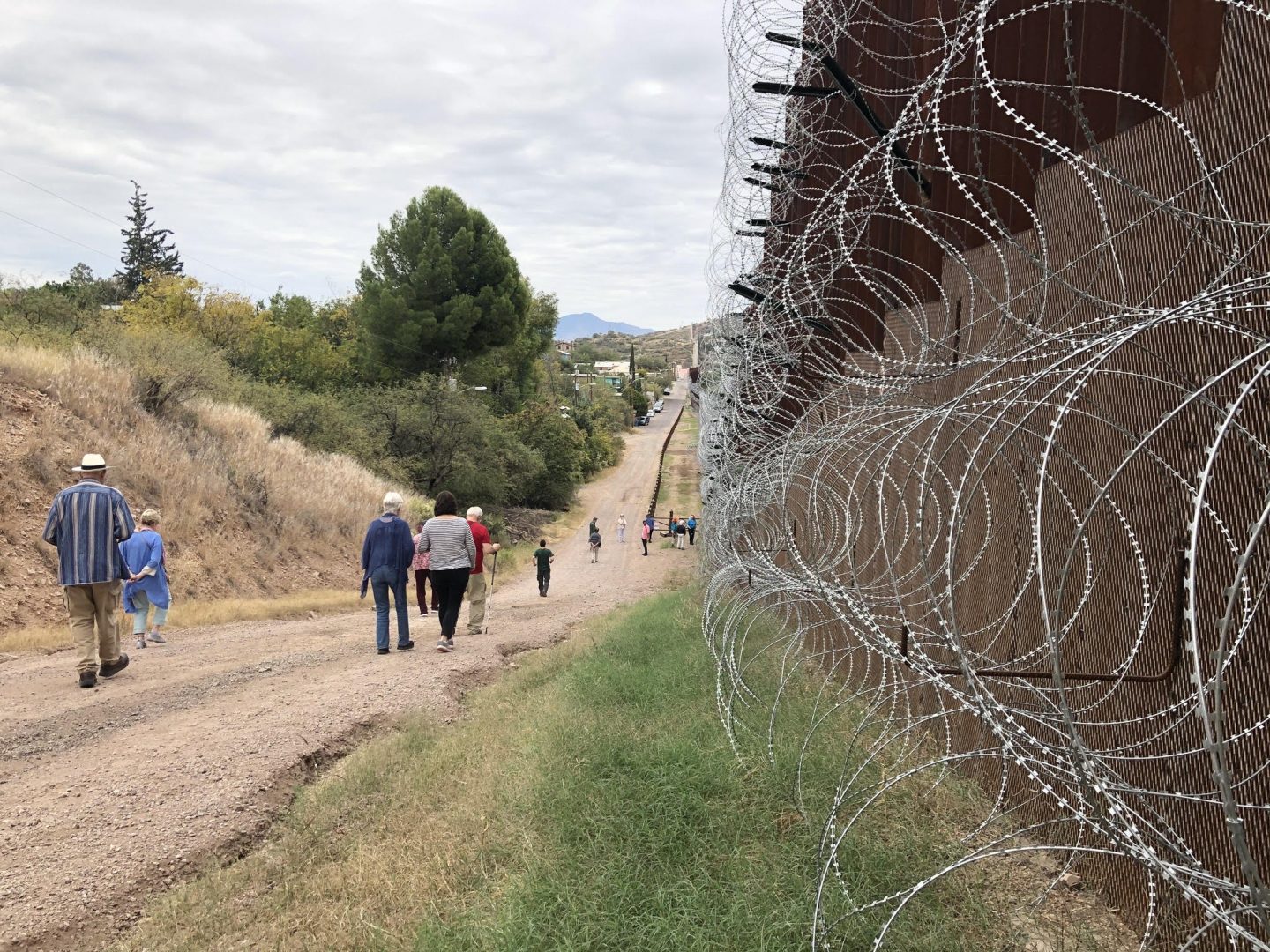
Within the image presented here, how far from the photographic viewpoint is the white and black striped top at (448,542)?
30.6ft

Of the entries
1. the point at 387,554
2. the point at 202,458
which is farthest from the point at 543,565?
the point at 387,554

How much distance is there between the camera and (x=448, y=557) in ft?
30.8

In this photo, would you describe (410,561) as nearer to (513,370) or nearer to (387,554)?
(387,554)

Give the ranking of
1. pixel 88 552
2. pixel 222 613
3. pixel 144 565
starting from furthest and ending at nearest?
pixel 222 613, pixel 144 565, pixel 88 552

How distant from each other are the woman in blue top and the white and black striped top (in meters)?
2.89

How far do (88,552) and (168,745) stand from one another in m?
2.08

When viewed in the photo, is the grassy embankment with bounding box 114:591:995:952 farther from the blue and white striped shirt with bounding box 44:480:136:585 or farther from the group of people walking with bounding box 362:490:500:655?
the group of people walking with bounding box 362:490:500:655

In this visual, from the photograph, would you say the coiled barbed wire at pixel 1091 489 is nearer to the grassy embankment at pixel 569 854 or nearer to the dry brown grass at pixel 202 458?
the grassy embankment at pixel 569 854

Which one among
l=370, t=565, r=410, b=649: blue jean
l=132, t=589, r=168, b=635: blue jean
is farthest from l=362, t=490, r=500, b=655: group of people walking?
l=132, t=589, r=168, b=635: blue jean

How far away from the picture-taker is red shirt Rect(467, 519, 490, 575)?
421 inches

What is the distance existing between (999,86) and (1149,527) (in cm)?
343

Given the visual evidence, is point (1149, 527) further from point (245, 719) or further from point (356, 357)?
point (356, 357)

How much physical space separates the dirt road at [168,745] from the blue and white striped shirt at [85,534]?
3.14ft

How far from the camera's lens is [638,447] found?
232 feet
